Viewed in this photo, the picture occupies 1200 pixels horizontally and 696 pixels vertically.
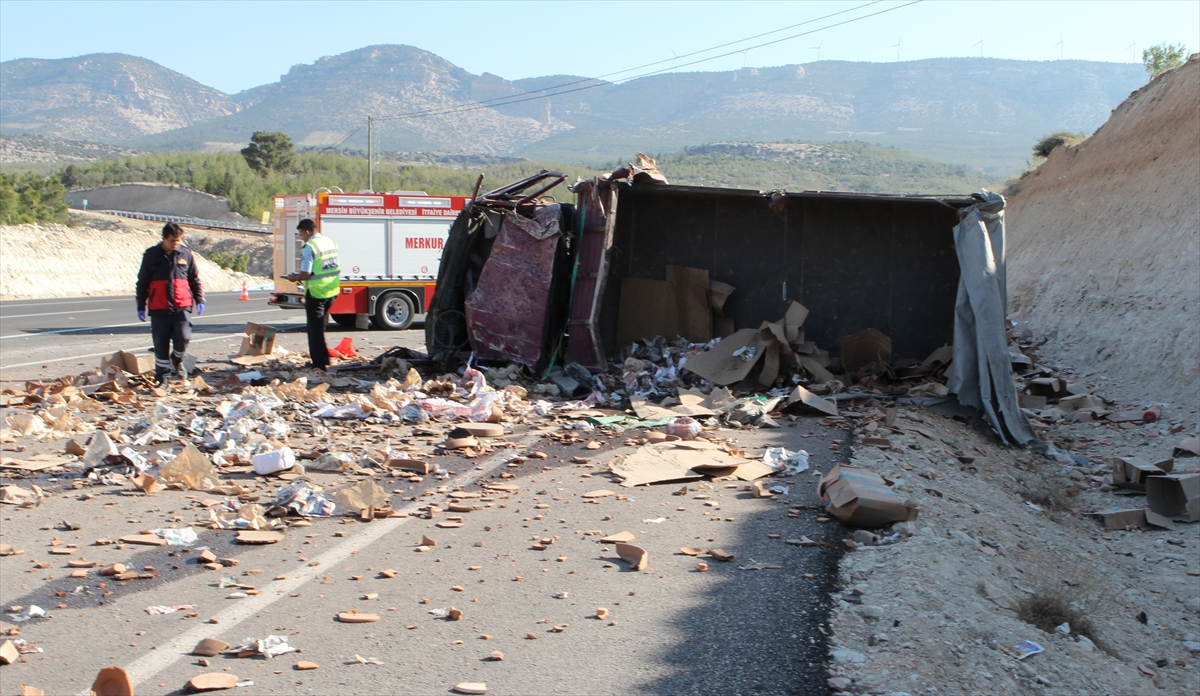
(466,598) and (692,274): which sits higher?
(692,274)

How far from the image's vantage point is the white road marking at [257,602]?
391 centimetres

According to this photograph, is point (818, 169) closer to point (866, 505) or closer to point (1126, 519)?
point (1126, 519)

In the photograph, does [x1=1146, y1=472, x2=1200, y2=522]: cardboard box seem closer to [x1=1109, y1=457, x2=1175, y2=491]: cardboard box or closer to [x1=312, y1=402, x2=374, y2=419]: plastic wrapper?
[x1=1109, y1=457, x2=1175, y2=491]: cardboard box

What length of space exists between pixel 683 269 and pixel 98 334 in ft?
36.5

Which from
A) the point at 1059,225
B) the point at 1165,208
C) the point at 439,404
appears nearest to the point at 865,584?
the point at 439,404

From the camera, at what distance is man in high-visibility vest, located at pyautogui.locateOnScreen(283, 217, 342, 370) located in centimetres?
1158

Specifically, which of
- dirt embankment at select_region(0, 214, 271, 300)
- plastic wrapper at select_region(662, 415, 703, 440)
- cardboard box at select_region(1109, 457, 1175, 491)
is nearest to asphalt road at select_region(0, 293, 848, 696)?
plastic wrapper at select_region(662, 415, 703, 440)

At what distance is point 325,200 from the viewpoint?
19016 mm

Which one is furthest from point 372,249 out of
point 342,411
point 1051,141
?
point 1051,141

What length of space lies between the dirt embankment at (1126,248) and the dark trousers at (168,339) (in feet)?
37.6

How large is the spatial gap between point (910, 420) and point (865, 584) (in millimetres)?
4633

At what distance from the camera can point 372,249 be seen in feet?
63.4

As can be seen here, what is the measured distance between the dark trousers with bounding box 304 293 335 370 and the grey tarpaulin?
7179mm

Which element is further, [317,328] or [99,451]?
[317,328]
